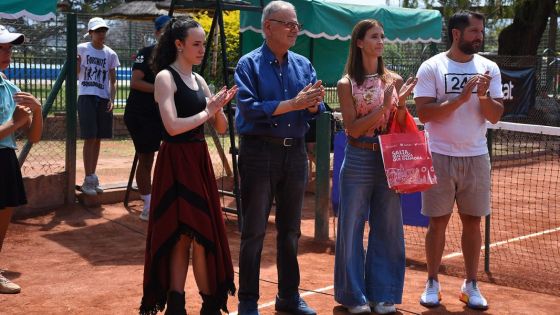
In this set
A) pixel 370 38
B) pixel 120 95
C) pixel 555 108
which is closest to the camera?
pixel 370 38

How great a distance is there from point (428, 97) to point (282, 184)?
1179 millimetres

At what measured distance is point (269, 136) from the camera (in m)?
5.23

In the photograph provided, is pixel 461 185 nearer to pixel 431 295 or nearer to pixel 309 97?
pixel 431 295

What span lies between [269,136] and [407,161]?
0.91 m

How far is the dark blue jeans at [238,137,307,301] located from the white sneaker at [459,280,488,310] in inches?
51.8

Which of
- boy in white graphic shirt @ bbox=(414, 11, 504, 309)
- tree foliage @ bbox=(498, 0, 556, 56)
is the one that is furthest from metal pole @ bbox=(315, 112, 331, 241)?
tree foliage @ bbox=(498, 0, 556, 56)

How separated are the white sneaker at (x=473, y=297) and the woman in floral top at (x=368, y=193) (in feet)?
1.79

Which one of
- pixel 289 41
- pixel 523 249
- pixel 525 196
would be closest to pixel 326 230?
pixel 523 249

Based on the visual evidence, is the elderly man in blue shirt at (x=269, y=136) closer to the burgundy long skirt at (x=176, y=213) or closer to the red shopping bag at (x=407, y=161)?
the burgundy long skirt at (x=176, y=213)

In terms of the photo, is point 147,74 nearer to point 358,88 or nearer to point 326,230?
point 326,230

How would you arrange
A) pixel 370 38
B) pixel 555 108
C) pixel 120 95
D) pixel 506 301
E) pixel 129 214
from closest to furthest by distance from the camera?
pixel 370 38, pixel 506 301, pixel 129 214, pixel 120 95, pixel 555 108

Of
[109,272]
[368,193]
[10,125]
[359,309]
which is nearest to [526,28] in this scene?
[109,272]

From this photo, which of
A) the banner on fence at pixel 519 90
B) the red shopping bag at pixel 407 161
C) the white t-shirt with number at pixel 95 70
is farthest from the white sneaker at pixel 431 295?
the banner on fence at pixel 519 90

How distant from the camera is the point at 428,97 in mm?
5578
